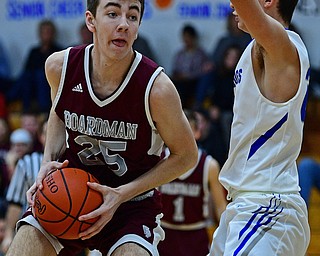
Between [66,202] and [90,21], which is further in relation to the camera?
[90,21]

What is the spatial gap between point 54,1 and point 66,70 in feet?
28.9

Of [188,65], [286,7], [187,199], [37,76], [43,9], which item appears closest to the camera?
[286,7]

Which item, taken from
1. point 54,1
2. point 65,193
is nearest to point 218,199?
point 65,193

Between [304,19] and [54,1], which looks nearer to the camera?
[304,19]

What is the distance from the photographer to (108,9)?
4906 millimetres

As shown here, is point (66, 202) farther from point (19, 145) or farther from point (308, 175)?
point (19, 145)

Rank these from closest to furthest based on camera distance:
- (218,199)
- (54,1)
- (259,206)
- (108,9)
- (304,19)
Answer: (259,206) → (108,9) → (218,199) → (304,19) → (54,1)

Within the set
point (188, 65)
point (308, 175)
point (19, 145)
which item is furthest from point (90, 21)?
point (188, 65)

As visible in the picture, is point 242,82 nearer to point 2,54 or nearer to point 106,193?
point 106,193

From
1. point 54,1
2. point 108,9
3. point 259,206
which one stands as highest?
point 108,9

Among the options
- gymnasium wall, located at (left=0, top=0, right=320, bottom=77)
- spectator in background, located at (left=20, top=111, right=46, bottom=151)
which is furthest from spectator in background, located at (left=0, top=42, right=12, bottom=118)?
spectator in background, located at (left=20, top=111, right=46, bottom=151)

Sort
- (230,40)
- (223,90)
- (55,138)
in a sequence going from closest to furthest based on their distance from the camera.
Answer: (55,138) < (223,90) < (230,40)

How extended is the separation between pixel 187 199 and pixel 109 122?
2.86 meters

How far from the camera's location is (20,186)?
313 inches
